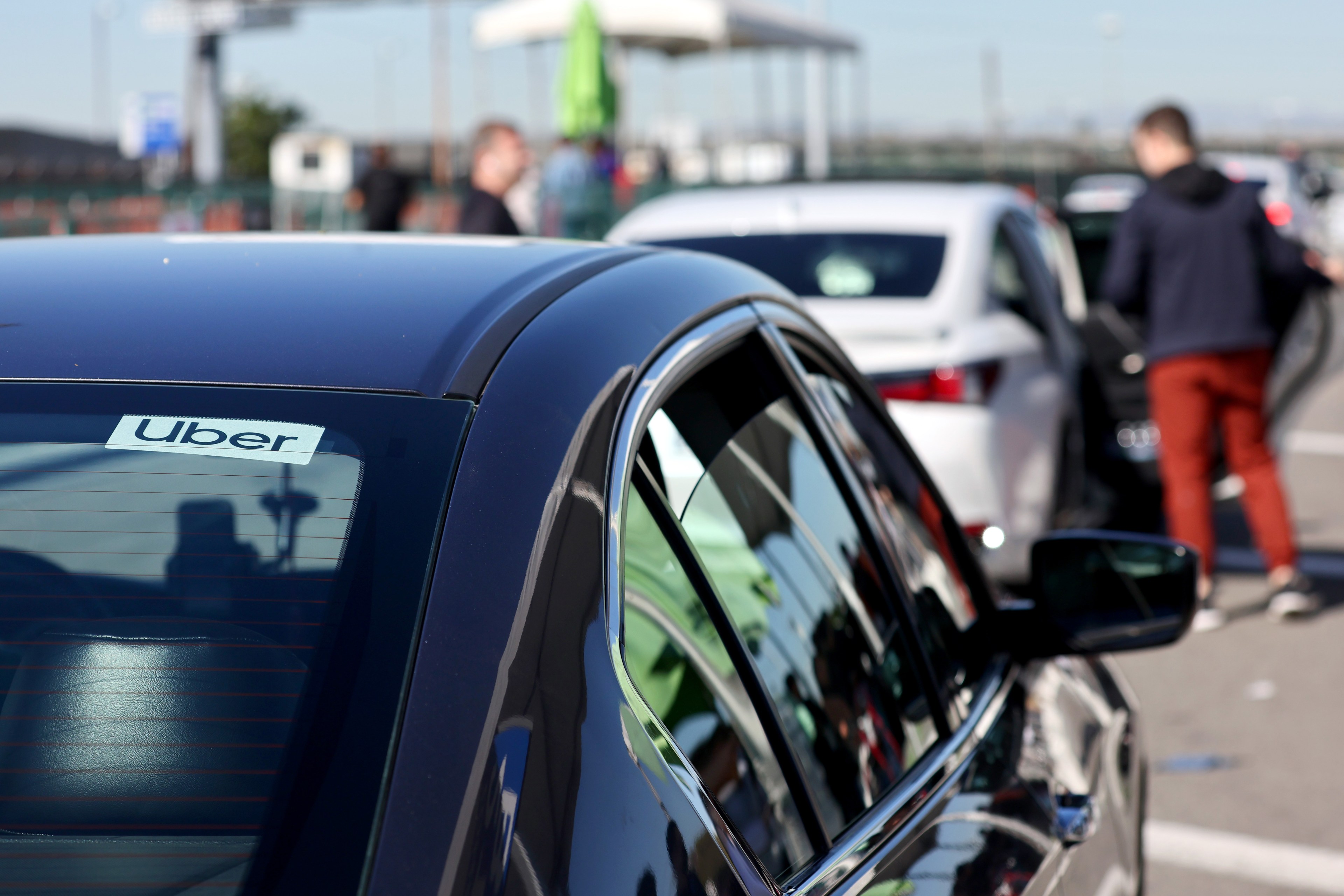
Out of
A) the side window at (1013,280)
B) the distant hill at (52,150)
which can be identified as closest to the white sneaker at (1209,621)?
the side window at (1013,280)

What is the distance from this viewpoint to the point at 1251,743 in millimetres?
5359

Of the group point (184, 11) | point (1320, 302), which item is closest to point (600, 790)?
point (1320, 302)

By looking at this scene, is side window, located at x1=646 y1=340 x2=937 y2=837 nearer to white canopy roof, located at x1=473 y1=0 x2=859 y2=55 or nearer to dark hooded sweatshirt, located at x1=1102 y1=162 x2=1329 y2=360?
dark hooded sweatshirt, located at x1=1102 y1=162 x2=1329 y2=360

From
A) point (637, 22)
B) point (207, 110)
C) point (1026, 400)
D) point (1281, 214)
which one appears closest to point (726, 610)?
point (1026, 400)

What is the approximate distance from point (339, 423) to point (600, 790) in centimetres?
39

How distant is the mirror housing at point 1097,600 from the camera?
2.36m

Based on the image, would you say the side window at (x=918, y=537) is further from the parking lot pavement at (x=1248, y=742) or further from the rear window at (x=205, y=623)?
the parking lot pavement at (x=1248, y=742)

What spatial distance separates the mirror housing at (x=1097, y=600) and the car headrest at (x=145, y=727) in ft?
4.67

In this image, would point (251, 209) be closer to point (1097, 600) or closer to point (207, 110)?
point (207, 110)

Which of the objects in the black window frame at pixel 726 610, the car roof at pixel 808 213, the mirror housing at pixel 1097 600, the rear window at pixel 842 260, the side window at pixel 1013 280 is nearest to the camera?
the black window frame at pixel 726 610

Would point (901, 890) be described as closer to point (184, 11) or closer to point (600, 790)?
point (600, 790)

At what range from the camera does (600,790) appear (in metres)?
1.16

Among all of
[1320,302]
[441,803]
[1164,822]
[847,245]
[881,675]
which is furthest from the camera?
[1320,302]

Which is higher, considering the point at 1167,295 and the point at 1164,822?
the point at 1167,295
